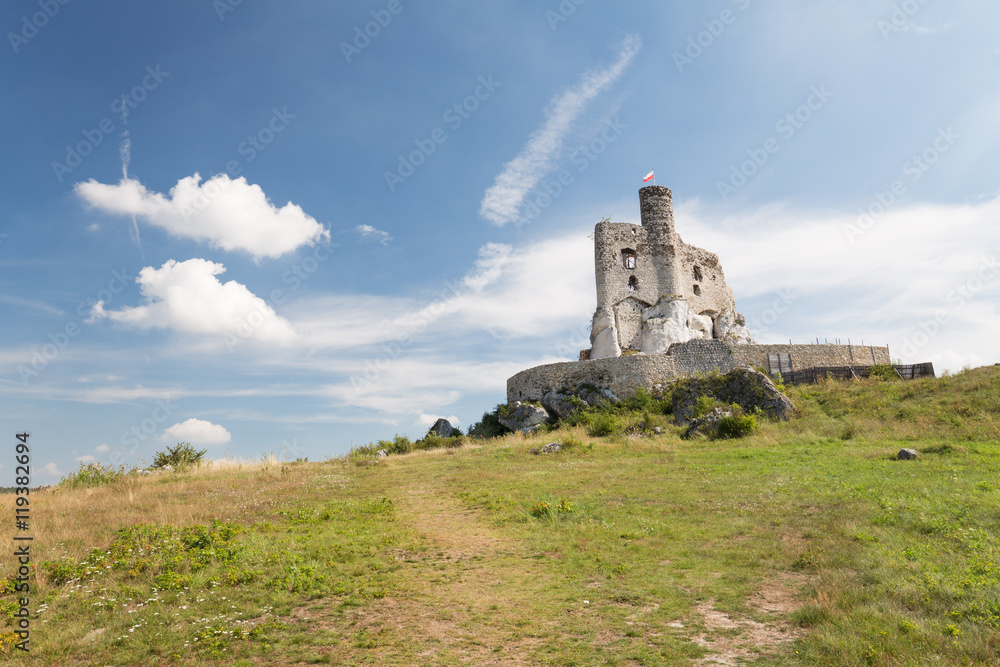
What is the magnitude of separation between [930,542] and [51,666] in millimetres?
11971

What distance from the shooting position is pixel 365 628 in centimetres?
660

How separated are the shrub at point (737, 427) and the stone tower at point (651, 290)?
53.8ft

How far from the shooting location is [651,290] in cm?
4356

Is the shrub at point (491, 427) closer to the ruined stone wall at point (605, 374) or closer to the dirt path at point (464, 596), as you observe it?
the ruined stone wall at point (605, 374)

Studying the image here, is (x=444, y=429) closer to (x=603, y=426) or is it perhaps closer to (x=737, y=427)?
(x=603, y=426)

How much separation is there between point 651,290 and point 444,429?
20.1 metres

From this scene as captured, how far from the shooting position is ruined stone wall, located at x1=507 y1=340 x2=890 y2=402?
3319 cm

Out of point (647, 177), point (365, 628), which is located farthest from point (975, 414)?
point (647, 177)

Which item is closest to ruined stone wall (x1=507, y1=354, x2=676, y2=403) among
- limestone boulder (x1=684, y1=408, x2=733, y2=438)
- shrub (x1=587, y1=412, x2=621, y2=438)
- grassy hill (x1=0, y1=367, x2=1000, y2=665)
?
shrub (x1=587, y1=412, x2=621, y2=438)

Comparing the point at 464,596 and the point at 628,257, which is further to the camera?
the point at 628,257

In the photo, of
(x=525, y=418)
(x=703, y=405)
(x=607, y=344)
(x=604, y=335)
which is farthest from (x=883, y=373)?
(x=525, y=418)

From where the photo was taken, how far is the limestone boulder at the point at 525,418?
3266 cm

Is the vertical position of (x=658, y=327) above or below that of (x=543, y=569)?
above

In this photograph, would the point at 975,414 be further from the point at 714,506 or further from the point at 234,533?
the point at 234,533
